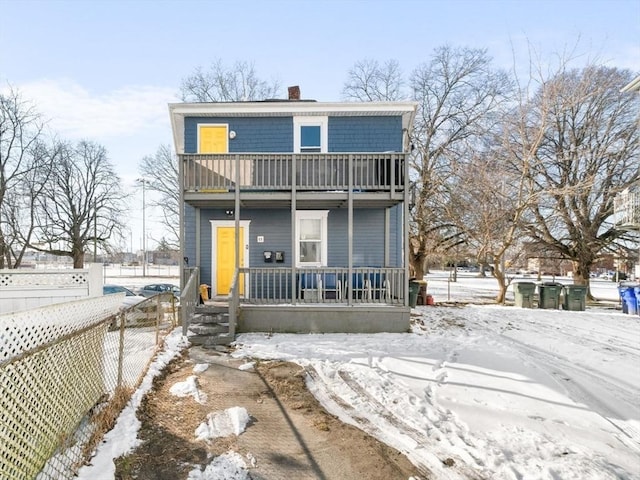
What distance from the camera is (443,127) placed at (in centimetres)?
1953

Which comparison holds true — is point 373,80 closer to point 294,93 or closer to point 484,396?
point 294,93

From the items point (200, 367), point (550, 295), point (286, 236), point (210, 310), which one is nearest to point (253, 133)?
point (286, 236)

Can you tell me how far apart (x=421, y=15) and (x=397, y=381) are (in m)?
9.75

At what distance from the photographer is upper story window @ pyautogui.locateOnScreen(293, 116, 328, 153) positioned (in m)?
10.5

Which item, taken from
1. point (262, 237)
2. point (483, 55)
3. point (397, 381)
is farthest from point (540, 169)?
point (397, 381)

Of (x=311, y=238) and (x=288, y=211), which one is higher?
(x=288, y=211)

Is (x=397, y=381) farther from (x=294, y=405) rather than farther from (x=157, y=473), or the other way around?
(x=157, y=473)

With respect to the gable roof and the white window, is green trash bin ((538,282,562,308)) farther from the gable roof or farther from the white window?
the white window

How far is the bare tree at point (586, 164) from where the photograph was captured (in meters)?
16.5

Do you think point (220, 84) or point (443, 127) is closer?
point (443, 127)

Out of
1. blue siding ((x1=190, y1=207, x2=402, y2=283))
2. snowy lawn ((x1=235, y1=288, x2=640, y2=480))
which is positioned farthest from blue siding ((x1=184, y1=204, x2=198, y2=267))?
snowy lawn ((x1=235, y1=288, x2=640, y2=480))

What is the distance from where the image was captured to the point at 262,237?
407 inches

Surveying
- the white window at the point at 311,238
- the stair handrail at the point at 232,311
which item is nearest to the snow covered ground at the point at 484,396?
the stair handrail at the point at 232,311

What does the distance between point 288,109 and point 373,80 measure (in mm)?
14356
